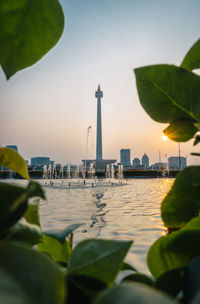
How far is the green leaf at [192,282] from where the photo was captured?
19cm

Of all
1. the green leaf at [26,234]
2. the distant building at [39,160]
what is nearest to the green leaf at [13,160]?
the green leaf at [26,234]

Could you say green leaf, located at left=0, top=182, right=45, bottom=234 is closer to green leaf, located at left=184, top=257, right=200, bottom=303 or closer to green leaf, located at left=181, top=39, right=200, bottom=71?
green leaf, located at left=184, top=257, right=200, bottom=303

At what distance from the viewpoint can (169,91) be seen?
31 cm

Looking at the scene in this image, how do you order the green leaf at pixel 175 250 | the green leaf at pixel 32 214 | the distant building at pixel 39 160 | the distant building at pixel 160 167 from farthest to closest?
1. the distant building at pixel 39 160
2. the distant building at pixel 160 167
3. the green leaf at pixel 32 214
4. the green leaf at pixel 175 250

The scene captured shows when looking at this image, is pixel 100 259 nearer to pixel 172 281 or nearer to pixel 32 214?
pixel 172 281

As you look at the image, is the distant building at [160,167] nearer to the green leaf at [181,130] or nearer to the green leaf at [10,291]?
the green leaf at [181,130]

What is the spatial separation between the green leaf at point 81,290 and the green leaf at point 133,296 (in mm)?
61

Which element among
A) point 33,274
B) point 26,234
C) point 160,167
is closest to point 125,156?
point 160,167

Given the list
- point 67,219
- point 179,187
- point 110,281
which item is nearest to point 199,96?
point 179,187

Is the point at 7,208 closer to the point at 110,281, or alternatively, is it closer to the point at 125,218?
the point at 110,281

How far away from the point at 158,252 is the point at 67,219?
17.8 ft

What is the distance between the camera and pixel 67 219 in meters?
5.50

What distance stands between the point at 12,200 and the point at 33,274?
0.07 meters

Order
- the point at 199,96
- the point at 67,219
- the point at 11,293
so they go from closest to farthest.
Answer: the point at 11,293, the point at 199,96, the point at 67,219
